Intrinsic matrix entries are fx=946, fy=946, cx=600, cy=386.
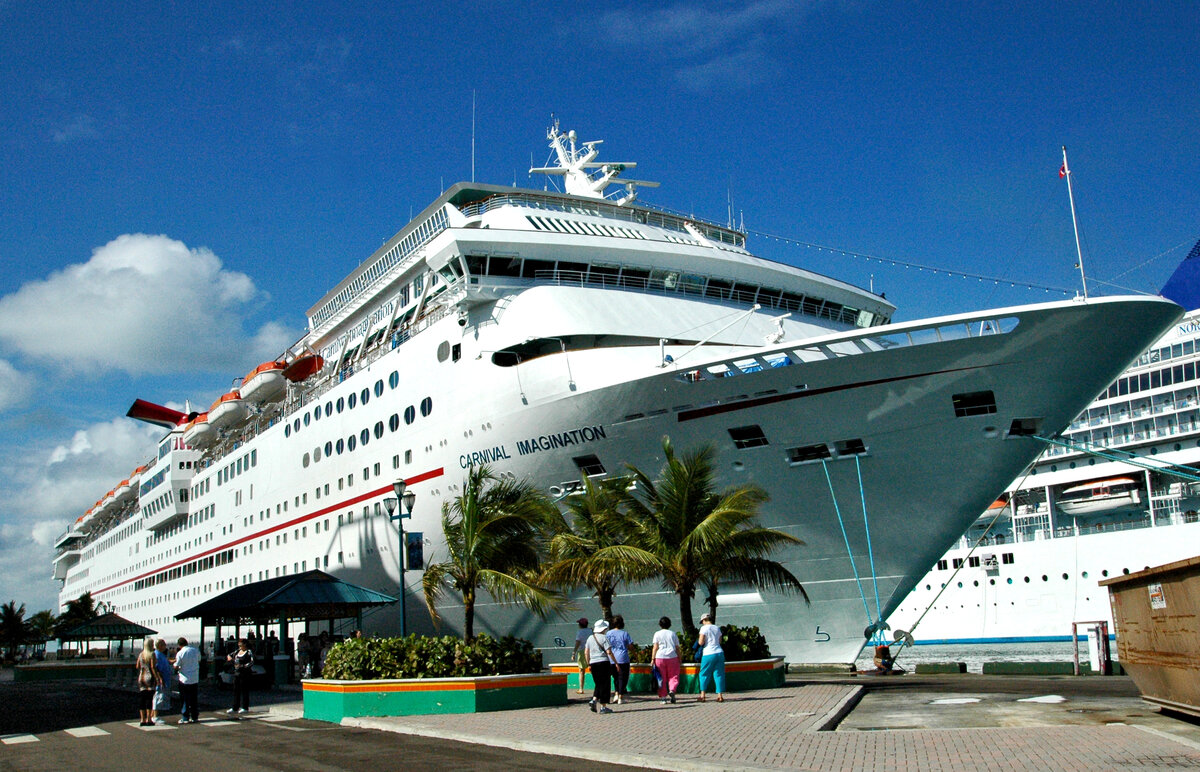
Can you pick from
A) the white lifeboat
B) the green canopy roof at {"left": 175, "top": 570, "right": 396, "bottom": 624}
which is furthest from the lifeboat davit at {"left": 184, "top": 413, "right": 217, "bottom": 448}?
the white lifeboat

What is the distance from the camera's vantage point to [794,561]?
17406 millimetres

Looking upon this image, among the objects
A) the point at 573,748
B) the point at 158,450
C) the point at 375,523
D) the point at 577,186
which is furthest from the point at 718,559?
the point at 158,450

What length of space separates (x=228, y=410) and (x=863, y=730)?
3741 centimetres

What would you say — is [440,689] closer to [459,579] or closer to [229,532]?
[459,579]

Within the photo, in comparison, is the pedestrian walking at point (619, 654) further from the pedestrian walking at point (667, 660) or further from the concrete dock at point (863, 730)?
the pedestrian walking at point (667, 660)

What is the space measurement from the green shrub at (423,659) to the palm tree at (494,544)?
3.62 meters

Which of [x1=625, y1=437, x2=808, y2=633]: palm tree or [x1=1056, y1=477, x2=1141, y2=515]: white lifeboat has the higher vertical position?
[x1=1056, y1=477, x2=1141, y2=515]: white lifeboat

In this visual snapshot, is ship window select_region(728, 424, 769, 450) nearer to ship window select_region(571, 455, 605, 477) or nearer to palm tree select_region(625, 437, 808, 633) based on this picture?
palm tree select_region(625, 437, 808, 633)

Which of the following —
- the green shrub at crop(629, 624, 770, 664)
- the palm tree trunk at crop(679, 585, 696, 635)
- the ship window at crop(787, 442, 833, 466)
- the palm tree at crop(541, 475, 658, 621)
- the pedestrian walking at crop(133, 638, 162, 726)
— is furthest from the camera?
the ship window at crop(787, 442, 833, 466)

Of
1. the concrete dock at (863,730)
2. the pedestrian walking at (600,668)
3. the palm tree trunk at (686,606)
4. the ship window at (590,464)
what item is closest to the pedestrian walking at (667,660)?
the concrete dock at (863,730)

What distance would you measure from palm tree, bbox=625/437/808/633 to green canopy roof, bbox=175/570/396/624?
26.3ft

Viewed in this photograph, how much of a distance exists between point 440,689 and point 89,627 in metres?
24.9

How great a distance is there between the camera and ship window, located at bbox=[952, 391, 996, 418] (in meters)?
15.9

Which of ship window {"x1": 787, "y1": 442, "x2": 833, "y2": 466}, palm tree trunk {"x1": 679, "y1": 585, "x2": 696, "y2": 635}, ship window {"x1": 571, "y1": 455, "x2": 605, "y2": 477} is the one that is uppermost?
ship window {"x1": 571, "y1": 455, "x2": 605, "y2": 477}
